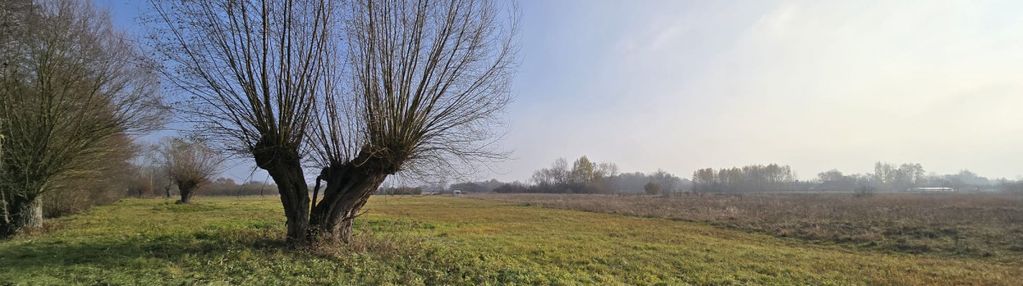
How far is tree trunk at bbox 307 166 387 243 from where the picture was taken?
1082 cm

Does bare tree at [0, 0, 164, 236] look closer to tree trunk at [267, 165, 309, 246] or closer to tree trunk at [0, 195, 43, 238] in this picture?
tree trunk at [0, 195, 43, 238]

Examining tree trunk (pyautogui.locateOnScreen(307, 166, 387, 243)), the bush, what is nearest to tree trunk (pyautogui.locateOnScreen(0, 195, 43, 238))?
tree trunk (pyautogui.locateOnScreen(307, 166, 387, 243))

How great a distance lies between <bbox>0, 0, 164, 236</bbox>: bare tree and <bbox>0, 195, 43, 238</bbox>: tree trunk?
0.07 feet

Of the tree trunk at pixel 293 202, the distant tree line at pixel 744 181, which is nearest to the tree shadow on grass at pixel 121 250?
the tree trunk at pixel 293 202

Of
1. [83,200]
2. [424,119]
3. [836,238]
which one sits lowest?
[836,238]

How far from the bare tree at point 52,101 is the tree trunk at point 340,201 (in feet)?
18.7

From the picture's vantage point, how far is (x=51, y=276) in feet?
24.6

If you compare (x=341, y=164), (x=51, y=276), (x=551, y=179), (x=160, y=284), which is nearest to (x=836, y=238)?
(x=341, y=164)

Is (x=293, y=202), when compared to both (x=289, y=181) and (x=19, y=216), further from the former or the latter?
(x=19, y=216)

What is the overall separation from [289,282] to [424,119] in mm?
4808

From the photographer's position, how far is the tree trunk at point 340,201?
426 inches

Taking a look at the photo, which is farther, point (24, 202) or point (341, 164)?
point (24, 202)

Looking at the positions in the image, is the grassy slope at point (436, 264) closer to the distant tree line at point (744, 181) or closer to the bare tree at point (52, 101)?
the bare tree at point (52, 101)

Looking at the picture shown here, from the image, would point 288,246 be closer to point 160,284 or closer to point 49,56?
point 160,284
